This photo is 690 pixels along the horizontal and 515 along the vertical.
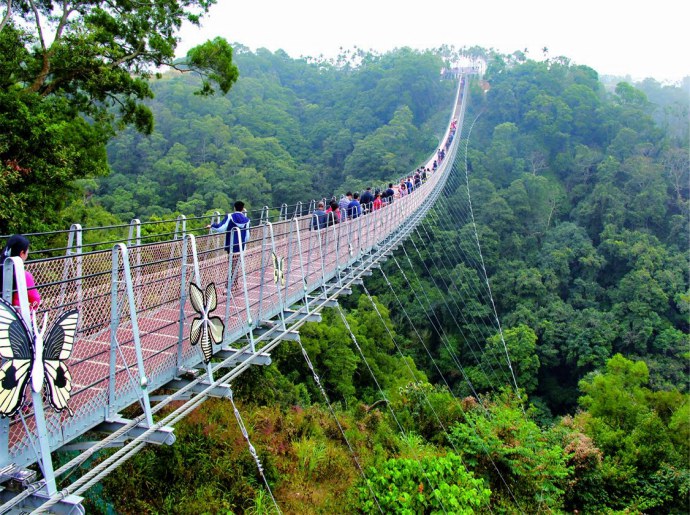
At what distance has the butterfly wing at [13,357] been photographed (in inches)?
60.4

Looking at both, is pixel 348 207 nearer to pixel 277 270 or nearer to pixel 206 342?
pixel 277 270

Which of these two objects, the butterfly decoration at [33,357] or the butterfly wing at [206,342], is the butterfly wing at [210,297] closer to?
the butterfly wing at [206,342]

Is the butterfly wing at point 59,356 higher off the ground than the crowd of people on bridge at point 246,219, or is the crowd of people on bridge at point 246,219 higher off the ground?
the crowd of people on bridge at point 246,219

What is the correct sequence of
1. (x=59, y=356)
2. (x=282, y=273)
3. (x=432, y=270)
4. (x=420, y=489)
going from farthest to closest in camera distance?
(x=432, y=270) < (x=420, y=489) < (x=282, y=273) < (x=59, y=356)

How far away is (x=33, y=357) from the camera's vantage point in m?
1.63

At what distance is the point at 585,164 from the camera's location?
25.6m

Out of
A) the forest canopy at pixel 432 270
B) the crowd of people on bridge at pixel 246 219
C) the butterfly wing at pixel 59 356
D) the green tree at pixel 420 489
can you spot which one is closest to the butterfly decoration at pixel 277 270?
the crowd of people on bridge at pixel 246 219

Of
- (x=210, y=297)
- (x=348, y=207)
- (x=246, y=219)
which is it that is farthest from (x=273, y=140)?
(x=210, y=297)

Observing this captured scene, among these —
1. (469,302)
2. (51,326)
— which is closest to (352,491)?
(51,326)

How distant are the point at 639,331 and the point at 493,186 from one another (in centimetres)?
1004

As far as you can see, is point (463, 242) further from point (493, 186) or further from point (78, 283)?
point (78, 283)

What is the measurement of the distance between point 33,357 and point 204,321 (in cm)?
97

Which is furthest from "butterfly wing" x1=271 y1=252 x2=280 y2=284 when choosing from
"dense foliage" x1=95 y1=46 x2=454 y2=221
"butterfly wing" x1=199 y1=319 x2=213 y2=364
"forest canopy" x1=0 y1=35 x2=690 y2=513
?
"dense foliage" x1=95 y1=46 x2=454 y2=221

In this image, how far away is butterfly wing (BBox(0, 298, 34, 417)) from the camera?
1535 millimetres
